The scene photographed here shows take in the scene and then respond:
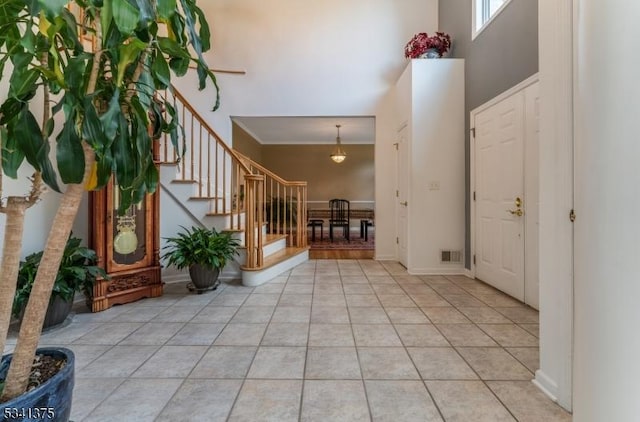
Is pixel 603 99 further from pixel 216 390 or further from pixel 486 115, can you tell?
pixel 486 115

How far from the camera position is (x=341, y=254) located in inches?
215

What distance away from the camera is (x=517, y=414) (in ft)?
4.58

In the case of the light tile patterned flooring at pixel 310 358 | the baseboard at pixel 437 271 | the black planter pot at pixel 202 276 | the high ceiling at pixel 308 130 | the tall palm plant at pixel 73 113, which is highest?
the high ceiling at pixel 308 130

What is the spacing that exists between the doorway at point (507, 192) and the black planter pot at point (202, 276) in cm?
294

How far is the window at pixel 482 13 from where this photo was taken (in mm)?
3547

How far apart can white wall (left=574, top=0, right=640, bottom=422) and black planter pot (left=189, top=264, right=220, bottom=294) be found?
296 centimetres

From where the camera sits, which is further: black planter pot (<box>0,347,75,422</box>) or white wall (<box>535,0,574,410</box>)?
white wall (<box>535,0,574,410</box>)

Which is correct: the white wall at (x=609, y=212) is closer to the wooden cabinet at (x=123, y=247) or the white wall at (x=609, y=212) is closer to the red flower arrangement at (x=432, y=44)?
the wooden cabinet at (x=123, y=247)

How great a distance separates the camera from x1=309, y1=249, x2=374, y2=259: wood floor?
5.19m

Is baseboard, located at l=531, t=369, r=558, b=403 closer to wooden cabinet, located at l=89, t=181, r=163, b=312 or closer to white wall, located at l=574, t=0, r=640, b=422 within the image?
white wall, located at l=574, t=0, r=640, b=422

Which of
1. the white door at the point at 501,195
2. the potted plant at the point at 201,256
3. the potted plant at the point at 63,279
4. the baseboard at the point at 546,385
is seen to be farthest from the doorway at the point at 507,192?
the potted plant at the point at 63,279

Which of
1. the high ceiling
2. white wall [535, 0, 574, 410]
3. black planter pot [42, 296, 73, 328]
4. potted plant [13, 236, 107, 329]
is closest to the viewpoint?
white wall [535, 0, 574, 410]

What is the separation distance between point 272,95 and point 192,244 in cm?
278

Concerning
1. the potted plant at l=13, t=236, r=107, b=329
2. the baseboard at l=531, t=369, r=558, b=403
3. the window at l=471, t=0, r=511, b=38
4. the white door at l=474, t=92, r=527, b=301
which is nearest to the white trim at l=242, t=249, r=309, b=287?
the potted plant at l=13, t=236, r=107, b=329
